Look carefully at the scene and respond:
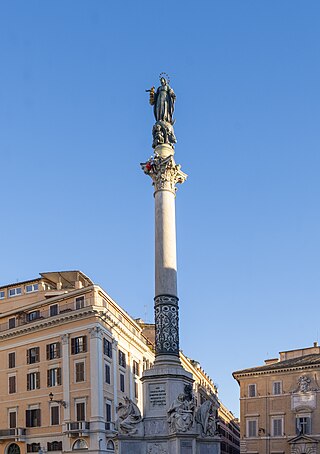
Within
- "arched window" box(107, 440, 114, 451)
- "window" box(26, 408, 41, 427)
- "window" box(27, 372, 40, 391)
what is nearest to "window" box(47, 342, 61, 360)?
"window" box(27, 372, 40, 391)

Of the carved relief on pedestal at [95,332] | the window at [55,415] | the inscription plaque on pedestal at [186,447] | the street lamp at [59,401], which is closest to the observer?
Result: the inscription plaque on pedestal at [186,447]

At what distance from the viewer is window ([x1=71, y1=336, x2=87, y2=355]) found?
54.8 m

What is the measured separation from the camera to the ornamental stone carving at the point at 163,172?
31.9 meters

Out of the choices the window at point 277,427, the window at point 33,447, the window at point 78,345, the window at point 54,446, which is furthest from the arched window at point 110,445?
the window at point 277,427

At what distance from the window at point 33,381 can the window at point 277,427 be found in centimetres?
2591

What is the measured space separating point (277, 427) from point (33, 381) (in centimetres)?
2616

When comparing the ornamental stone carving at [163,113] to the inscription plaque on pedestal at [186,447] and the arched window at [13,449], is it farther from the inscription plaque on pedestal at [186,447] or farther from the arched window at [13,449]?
the arched window at [13,449]

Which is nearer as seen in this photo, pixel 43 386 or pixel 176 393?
pixel 176 393

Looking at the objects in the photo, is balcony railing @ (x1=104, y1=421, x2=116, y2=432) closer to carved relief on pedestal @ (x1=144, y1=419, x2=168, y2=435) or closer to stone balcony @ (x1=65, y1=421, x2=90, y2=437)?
stone balcony @ (x1=65, y1=421, x2=90, y2=437)

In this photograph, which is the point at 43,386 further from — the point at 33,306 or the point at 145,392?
the point at 145,392

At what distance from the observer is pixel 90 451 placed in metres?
52.0

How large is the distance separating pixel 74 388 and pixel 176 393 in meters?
26.6

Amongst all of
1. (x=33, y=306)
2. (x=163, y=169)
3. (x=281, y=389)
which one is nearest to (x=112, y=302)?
(x=33, y=306)

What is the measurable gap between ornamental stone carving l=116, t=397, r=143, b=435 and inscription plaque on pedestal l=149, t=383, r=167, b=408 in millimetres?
756
